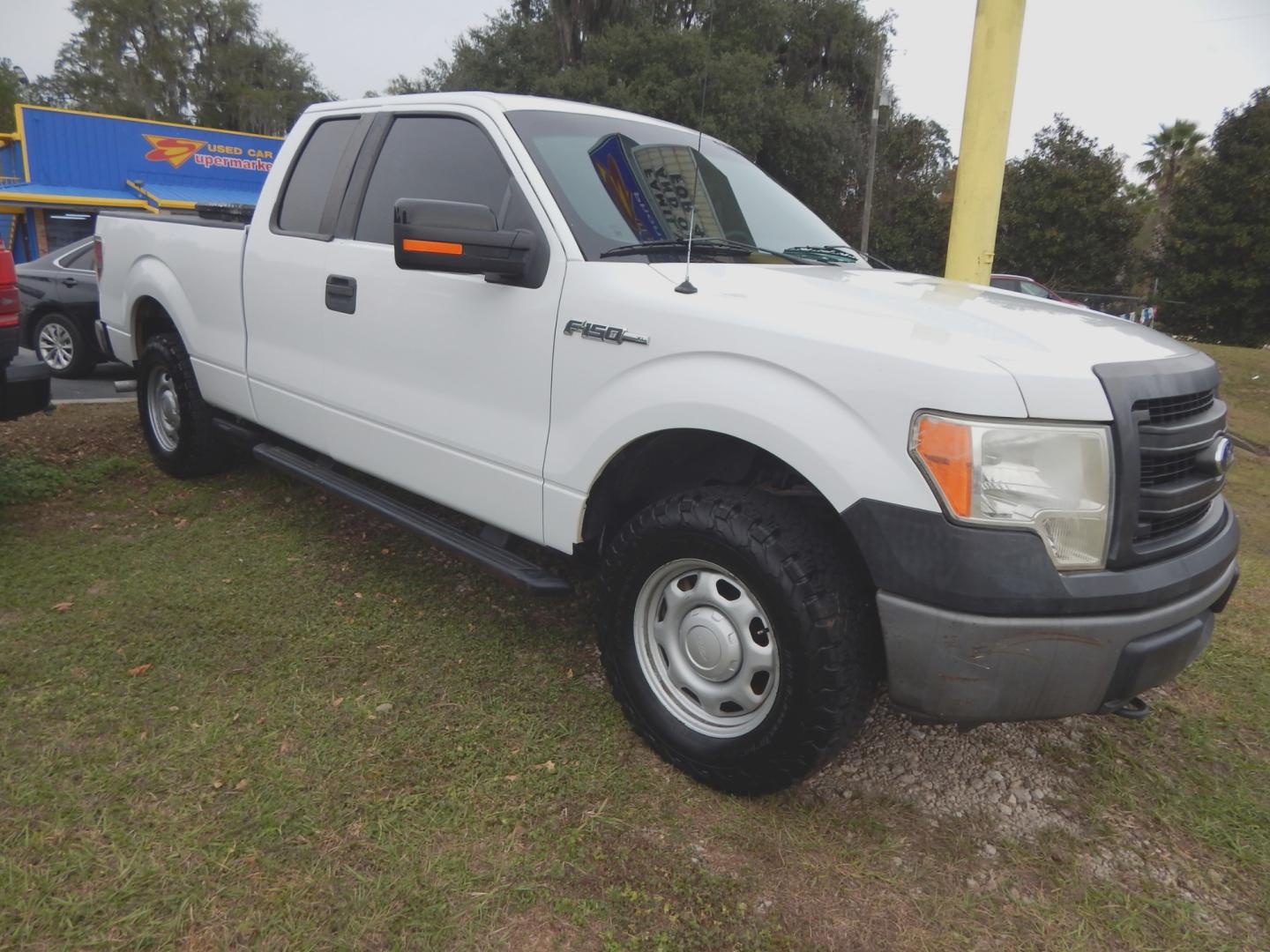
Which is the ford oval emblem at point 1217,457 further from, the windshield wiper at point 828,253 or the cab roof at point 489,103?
the cab roof at point 489,103

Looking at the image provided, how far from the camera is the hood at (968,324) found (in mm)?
2084

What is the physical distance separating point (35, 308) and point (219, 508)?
21.2ft

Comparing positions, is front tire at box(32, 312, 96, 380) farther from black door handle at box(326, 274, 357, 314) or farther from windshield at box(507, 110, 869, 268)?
windshield at box(507, 110, 869, 268)

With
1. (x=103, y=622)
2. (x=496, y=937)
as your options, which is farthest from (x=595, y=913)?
(x=103, y=622)

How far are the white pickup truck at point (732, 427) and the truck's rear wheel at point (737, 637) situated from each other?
1 centimetres

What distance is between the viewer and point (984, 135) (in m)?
5.37

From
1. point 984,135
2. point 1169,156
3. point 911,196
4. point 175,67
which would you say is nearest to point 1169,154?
point 1169,156

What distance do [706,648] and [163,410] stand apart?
13.4ft

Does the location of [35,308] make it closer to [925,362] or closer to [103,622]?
[103,622]

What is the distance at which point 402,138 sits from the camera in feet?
11.9

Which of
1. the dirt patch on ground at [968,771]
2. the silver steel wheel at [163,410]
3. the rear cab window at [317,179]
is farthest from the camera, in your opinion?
the silver steel wheel at [163,410]

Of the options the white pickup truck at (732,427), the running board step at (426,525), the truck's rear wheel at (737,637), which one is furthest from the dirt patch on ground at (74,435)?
the truck's rear wheel at (737,637)

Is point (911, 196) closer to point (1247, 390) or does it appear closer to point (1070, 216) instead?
point (1070, 216)

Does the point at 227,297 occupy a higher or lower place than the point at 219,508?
higher
